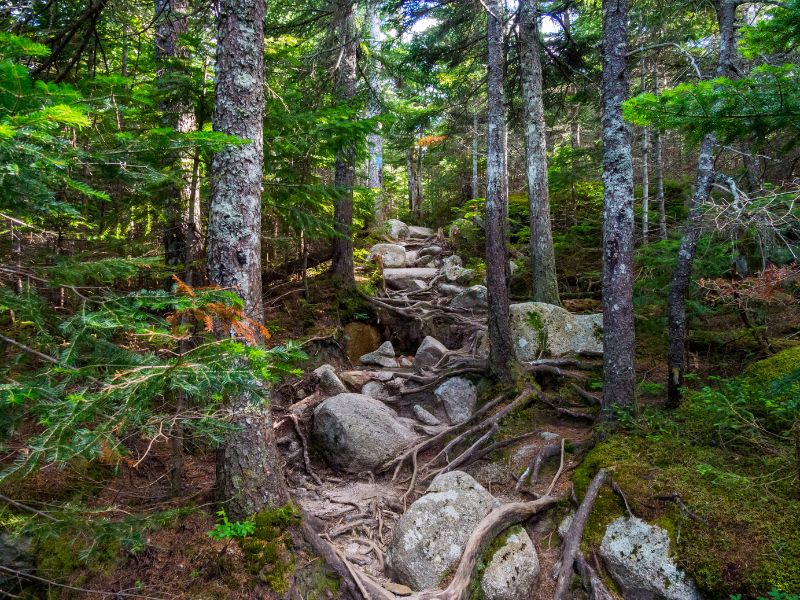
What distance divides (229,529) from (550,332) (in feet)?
22.2

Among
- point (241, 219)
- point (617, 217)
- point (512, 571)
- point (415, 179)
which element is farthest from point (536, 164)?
point (415, 179)

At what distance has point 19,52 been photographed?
2305 millimetres

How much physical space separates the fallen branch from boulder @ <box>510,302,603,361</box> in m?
3.73

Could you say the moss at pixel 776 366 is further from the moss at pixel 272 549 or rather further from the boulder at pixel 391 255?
the boulder at pixel 391 255

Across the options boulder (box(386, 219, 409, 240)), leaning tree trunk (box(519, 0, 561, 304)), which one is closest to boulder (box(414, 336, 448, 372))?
leaning tree trunk (box(519, 0, 561, 304))

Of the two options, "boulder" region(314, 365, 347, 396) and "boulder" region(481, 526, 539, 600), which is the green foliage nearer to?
"boulder" region(481, 526, 539, 600)

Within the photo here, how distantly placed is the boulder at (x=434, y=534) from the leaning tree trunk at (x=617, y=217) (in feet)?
6.76

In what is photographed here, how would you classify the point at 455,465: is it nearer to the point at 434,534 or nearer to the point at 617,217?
the point at 434,534

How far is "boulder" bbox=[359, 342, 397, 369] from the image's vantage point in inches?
376

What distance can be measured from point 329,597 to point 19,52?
455cm

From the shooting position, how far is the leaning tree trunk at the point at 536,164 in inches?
382

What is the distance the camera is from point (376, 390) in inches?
328

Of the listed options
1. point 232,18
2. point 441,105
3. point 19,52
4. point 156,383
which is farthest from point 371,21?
point 156,383

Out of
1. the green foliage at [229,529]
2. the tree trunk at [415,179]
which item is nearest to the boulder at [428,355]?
the green foliage at [229,529]
